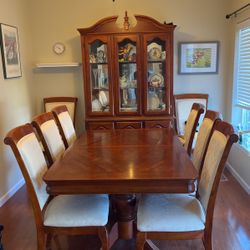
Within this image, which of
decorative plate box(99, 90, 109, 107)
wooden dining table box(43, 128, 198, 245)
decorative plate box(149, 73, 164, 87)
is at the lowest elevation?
wooden dining table box(43, 128, 198, 245)

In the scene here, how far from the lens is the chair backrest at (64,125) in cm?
265

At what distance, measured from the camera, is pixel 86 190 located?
5.32 ft

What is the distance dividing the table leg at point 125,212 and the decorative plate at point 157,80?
6.35 ft

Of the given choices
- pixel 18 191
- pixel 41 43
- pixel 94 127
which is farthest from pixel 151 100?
pixel 18 191

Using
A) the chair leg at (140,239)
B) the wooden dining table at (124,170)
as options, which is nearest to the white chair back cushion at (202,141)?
the wooden dining table at (124,170)

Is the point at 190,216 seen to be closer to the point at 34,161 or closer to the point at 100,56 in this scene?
the point at 34,161

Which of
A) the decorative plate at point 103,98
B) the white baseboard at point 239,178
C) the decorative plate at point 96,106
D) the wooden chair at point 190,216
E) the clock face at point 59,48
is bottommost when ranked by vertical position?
the white baseboard at point 239,178

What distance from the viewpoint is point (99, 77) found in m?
3.66

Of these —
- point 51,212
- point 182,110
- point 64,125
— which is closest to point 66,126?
point 64,125

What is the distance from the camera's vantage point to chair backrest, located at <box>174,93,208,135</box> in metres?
3.84

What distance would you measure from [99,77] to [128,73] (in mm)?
375

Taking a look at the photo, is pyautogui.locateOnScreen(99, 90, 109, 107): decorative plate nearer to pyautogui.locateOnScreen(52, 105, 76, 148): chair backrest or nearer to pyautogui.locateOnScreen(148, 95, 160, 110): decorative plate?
pyautogui.locateOnScreen(148, 95, 160, 110): decorative plate

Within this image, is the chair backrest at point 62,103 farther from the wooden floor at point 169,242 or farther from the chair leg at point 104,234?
the chair leg at point 104,234

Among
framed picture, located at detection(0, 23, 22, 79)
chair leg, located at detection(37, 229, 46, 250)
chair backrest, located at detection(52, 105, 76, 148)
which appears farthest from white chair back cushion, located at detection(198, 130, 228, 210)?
framed picture, located at detection(0, 23, 22, 79)
